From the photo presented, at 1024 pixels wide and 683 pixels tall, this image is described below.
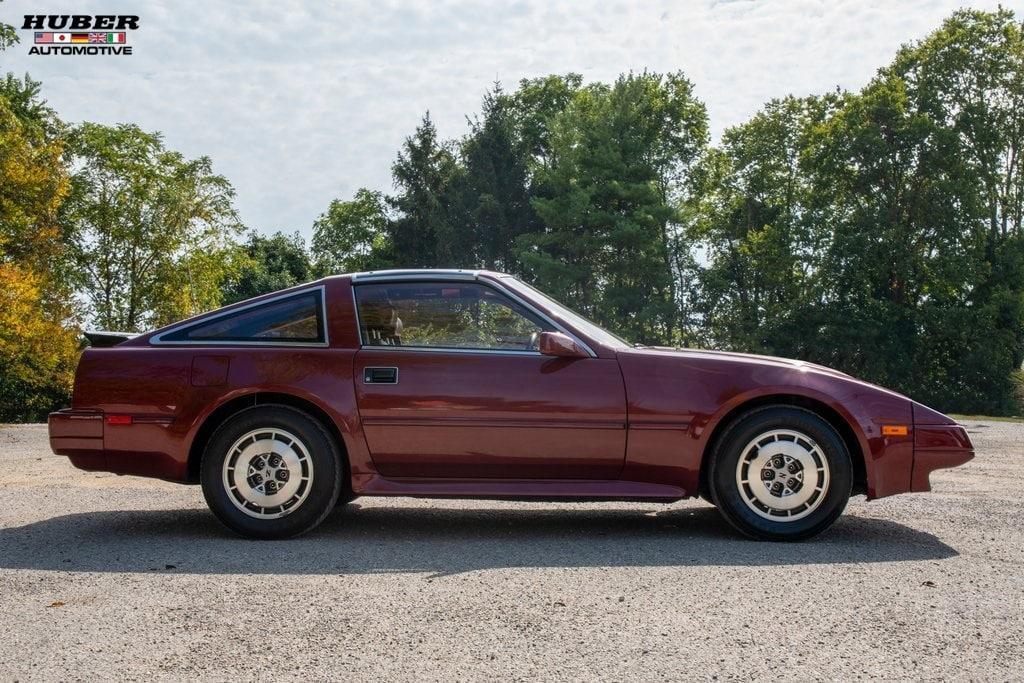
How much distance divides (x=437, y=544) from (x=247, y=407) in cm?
140

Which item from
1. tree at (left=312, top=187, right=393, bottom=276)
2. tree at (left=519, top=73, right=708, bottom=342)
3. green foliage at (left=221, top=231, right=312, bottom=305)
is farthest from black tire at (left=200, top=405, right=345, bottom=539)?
green foliage at (left=221, top=231, right=312, bottom=305)

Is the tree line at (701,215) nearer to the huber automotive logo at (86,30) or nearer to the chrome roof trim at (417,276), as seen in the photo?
the huber automotive logo at (86,30)

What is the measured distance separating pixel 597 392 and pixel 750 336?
131 feet

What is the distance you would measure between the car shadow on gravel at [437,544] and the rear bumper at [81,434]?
51cm

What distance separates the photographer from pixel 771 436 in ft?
19.4

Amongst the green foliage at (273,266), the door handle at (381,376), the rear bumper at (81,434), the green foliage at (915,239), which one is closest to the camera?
the door handle at (381,376)

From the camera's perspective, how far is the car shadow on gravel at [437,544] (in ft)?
17.5

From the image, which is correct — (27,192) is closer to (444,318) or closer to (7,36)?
(7,36)

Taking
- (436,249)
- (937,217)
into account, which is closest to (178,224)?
(436,249)

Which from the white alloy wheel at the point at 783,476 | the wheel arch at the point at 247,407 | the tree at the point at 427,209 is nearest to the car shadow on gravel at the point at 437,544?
the white alloy wheel at the point at 783,476

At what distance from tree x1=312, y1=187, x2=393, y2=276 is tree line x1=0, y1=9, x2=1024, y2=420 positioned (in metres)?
10.4

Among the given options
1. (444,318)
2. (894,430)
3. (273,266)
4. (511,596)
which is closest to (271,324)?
(444,318)

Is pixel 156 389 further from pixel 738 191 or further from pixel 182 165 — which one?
pixel 182 165

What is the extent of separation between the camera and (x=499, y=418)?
593 centimetres
